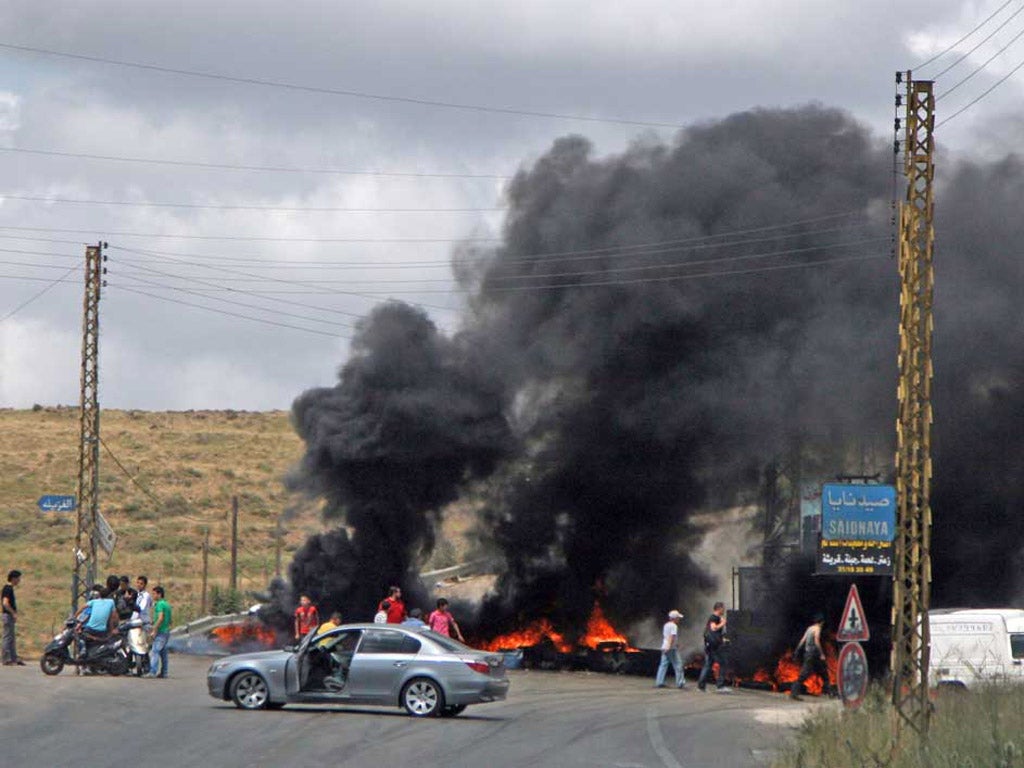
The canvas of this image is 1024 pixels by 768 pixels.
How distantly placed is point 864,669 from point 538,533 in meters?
31.3

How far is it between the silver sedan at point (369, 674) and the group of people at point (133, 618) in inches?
263

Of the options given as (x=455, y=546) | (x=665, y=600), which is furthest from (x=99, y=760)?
(x=455, y=546)

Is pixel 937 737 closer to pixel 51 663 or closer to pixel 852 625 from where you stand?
pixel 852 625

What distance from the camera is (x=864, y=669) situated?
53.6ft

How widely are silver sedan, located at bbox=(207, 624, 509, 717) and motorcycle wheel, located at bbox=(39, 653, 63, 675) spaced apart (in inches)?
276

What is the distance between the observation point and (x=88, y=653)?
92.9 ft

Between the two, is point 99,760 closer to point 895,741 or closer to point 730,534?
point 895,741

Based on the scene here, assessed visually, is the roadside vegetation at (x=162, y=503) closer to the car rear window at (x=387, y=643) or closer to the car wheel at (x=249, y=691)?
the car wheel at (x=249, y=691)

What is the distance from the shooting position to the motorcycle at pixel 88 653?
27.9 meters

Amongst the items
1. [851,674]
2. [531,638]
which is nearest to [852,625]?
[851,674]

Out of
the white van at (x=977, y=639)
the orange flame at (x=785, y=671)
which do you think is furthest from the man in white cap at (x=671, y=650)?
the white van at (x=977, y=639)

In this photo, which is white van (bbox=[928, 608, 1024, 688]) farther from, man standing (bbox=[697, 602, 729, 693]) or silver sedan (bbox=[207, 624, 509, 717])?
silver sedan (bbox=[207, 624, 509, 717])

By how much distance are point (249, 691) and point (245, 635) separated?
19.1 metres

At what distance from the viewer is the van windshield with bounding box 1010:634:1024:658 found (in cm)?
2584
